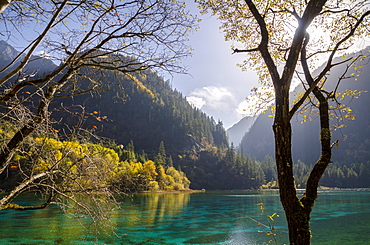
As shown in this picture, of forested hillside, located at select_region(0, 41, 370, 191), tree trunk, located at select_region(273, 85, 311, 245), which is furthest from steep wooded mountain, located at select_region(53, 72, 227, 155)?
tree trunk, located at select_region(273, 85, 311, 245)

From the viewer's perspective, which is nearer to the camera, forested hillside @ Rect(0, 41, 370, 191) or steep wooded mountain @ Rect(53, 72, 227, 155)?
forested hillside @ Rect(0, 41, 370, 191)

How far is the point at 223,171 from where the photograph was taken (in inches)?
5123

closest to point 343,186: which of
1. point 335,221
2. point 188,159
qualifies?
point 188,159

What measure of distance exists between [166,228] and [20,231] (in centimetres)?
904

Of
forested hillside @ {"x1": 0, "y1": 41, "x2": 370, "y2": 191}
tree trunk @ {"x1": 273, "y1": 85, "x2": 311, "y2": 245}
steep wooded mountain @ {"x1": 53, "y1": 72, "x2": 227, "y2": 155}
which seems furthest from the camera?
steep wooded mountain @ {"x1": 53, "y1": 72, "x2": 227, "y2": 155}

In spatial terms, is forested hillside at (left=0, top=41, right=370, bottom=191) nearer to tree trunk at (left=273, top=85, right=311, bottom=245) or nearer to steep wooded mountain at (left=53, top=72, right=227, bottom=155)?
steep wooded mountain at (left=53, top=72, right=227, bottom=155)

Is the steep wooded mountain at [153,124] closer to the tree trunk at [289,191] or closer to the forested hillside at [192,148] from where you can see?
the forested hillside at [192,148]

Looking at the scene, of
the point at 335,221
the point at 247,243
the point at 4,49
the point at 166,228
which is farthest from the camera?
the point at 335,221

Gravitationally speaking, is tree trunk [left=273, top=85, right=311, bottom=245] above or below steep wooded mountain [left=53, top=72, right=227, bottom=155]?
below

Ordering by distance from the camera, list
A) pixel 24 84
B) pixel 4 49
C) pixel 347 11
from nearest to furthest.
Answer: pixel 24 84 → pixel 4 49 → pixel 347 11

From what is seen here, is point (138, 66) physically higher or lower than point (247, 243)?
higher

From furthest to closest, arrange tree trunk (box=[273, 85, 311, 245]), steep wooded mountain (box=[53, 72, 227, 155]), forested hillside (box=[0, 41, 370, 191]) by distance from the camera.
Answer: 1. steep wooded mountain (box=[53, 72, 227, 155])
2. forested hillside (box=[0, 41, 370, 191])
3. tree trunk (box=[273, 85, 311, 245])

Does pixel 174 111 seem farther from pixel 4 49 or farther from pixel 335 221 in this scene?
pixel 4 49

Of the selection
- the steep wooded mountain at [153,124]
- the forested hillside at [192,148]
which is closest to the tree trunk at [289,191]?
the forested hillside at [192,148]
